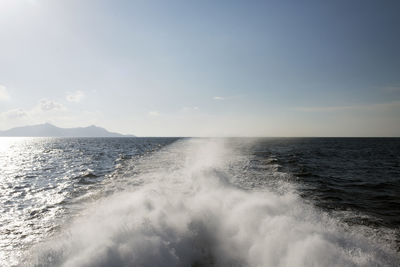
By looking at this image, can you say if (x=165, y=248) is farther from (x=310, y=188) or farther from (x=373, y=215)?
(x=310, y=188)

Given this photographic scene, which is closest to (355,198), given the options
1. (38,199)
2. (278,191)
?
(278,191)

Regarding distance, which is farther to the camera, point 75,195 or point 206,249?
point 75,195

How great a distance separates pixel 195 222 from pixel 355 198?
1066 centimetres

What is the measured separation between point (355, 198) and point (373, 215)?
112 inches

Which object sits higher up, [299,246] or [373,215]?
[299,246]

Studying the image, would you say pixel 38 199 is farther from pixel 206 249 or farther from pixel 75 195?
pixel 206 249

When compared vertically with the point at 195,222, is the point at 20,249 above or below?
below

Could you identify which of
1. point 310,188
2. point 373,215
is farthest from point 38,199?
point 373,215

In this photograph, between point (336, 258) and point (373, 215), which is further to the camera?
point (373, 215)

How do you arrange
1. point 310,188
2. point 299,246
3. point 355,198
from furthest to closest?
point 310,188
point 355,198
point 299,246

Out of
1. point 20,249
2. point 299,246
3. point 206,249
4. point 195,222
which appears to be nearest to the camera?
point 299,246

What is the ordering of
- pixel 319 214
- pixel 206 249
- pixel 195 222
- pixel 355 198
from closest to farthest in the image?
pixel 206 249, pixel 195 222, pixel 319 214, pixel 355 198

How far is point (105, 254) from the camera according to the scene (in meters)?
4.97

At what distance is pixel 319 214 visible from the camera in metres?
9.09
